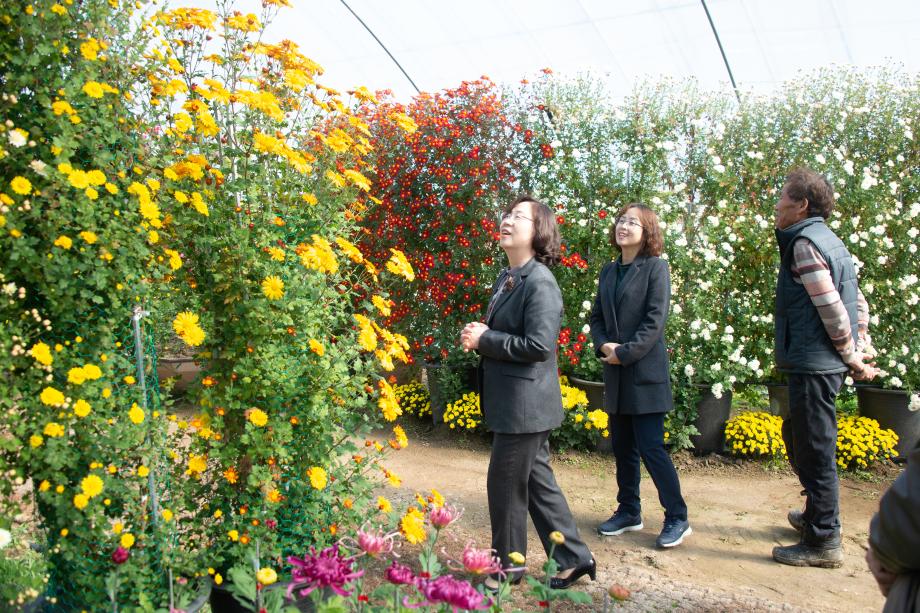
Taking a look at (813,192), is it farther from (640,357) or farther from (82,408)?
(82,408)

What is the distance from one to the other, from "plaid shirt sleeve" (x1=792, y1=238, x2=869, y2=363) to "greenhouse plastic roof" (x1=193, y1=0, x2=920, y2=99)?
360 centimetres

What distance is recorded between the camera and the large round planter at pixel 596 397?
18.1 feet

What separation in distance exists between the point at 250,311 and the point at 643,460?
217 centimetres

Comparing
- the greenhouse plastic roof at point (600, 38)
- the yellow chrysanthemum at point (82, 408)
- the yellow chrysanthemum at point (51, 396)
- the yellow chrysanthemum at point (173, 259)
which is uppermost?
the greenhouse plastic roof at point (600, 38)

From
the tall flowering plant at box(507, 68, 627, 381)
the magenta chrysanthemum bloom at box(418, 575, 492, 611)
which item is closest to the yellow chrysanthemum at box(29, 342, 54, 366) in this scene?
the magenta chrysanthemum bloom at box(418, 575, 492, 611)

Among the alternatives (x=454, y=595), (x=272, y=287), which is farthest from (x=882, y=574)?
(x=272, y=287)

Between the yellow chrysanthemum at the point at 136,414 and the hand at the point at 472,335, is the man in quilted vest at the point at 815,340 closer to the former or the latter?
the hand at the point at 472,335

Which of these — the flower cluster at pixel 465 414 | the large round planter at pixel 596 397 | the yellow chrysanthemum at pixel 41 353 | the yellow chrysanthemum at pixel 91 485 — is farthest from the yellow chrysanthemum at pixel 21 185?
the large round planter at pixel 596 397

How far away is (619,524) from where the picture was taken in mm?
3922

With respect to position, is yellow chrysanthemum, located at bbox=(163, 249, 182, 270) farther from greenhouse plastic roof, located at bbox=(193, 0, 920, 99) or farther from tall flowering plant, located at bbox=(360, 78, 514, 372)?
greenhouse plastic roof, located at bbox=(193, 0, 920, 99)

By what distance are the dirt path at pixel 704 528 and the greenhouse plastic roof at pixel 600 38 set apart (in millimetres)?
3516

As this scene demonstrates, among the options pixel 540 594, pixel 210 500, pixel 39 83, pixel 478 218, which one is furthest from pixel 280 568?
pixel 478 218

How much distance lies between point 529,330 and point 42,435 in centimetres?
173

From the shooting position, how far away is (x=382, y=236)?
6.46 m
